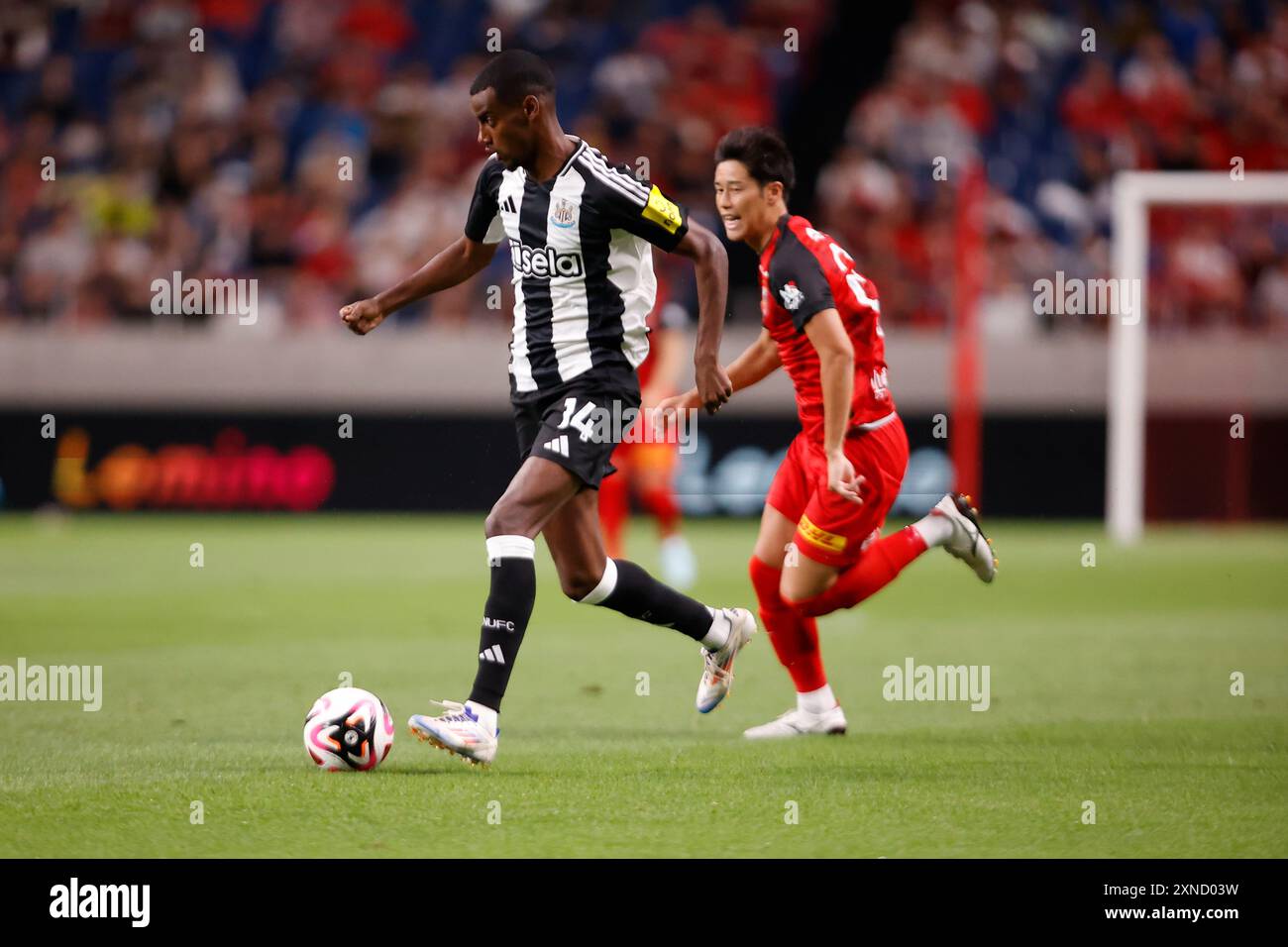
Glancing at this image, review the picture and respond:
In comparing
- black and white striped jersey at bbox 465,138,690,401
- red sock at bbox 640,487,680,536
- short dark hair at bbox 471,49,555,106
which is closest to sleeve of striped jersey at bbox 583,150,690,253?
black and white striped jersey at bbox 465,138,690,401

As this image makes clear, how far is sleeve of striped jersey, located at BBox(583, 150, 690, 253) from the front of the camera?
5758 millimetres

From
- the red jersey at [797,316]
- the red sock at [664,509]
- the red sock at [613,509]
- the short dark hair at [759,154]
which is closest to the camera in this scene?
the red jersey at [797,316]

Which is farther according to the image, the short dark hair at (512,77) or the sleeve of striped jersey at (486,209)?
the sleeve of striped jersey at (486,209)

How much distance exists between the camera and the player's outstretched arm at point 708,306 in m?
5.68

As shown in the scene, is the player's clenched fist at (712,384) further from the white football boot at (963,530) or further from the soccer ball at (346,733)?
the soccer ball at (346,733)

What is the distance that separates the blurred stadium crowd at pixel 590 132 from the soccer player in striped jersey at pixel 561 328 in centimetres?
1174

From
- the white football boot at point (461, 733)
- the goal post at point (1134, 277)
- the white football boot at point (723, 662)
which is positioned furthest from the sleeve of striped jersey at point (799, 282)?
the goal post at point (1134, 277)

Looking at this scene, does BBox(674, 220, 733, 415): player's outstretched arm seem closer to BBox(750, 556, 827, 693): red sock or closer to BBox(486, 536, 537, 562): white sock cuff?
BBox(486, 536, 537, 562): white sock cuff

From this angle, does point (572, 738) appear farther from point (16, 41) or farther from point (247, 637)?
point (16, 41)

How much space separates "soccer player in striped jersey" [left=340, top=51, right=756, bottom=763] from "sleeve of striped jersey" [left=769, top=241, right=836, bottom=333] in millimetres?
211

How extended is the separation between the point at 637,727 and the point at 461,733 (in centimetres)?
130

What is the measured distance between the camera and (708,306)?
19.1ft

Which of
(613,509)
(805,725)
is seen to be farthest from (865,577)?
(613,509)
